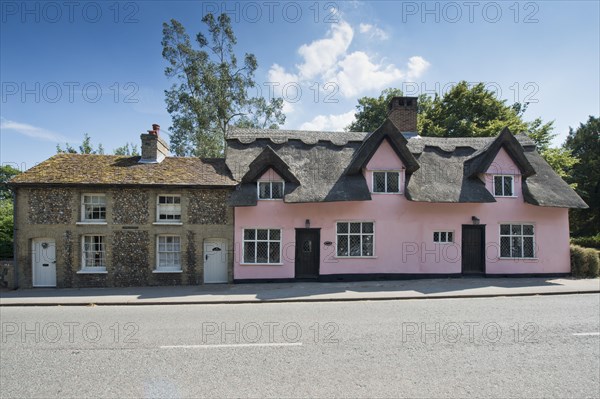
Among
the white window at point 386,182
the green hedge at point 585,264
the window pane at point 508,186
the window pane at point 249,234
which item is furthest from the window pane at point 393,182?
the green hedge at point 585,264

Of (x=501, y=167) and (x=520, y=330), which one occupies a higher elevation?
(x=501, y=167)

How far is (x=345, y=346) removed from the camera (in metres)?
6.23

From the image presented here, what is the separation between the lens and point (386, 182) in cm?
1458

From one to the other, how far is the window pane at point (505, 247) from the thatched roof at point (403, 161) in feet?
7.36

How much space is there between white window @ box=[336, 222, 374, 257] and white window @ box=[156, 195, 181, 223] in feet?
25.6

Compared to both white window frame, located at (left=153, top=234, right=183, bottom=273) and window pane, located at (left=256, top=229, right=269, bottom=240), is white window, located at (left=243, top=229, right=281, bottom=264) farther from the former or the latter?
white window frame, located at (left=153, top=234, right=183, bottom=273)

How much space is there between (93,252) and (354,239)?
1239 centimetres

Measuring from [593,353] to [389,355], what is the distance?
13.8 feet

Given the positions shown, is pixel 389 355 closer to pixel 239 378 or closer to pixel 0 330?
pixel 239 378

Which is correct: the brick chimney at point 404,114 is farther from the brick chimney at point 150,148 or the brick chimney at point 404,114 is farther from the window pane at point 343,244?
the brick chimney at point 150,148

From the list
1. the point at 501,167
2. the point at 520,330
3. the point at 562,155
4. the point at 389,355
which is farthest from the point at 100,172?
the point at 562,155

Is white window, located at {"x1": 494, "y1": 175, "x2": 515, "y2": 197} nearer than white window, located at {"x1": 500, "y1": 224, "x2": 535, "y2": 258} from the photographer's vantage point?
No

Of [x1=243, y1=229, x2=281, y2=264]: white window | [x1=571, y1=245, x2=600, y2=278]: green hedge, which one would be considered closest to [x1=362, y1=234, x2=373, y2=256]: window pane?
[x1=243, y1=229, x2=281, y2=264]: white window

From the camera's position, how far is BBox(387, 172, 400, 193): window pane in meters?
14.6
